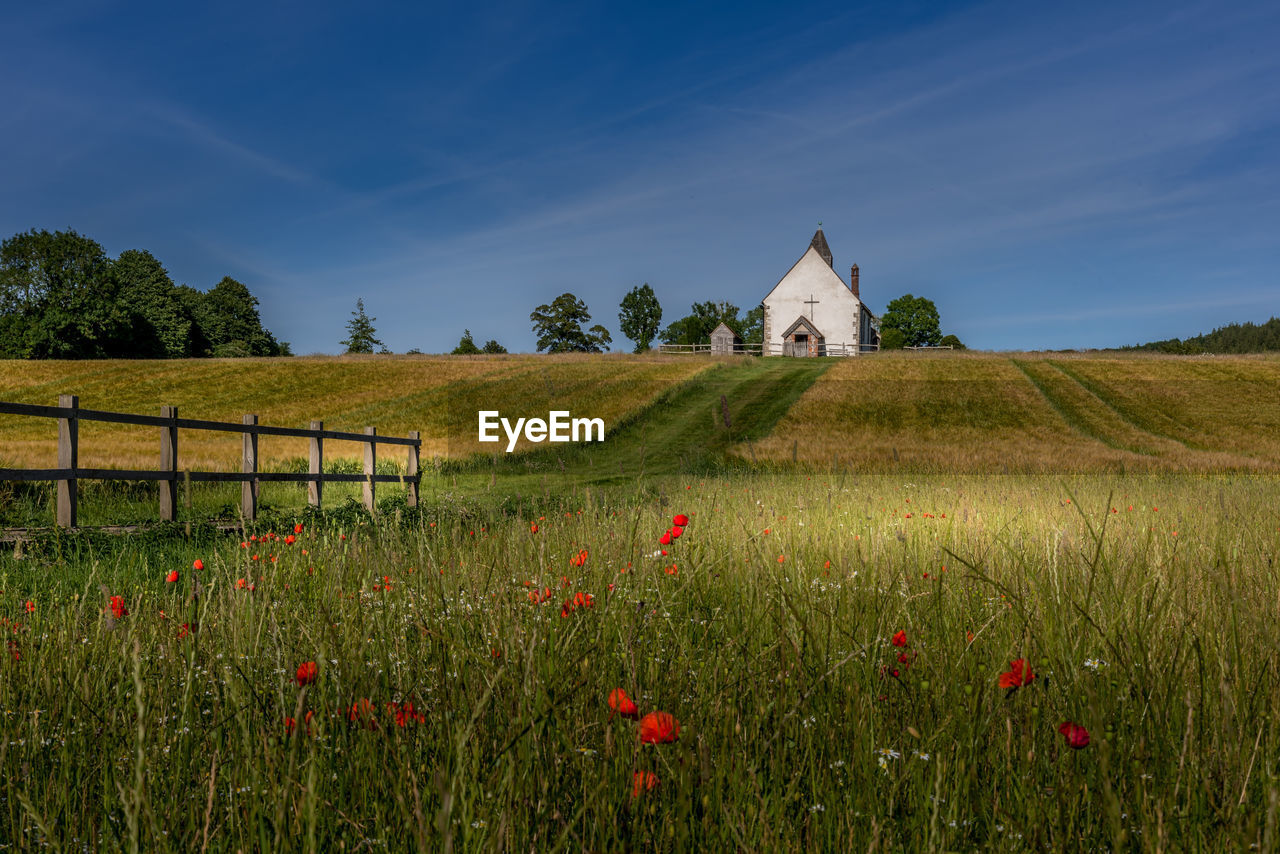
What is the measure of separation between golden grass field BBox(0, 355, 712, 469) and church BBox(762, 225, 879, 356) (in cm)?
1934

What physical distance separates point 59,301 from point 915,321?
100673mm

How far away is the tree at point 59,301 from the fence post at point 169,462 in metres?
69.3

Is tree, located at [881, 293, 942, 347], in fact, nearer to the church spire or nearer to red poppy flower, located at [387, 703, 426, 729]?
the church spire

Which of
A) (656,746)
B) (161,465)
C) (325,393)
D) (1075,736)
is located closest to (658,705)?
(656,746)

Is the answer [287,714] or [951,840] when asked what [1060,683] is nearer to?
[951,840]

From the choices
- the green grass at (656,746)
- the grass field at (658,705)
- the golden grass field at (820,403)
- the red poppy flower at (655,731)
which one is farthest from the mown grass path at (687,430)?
the red poppy flower at (655,731)

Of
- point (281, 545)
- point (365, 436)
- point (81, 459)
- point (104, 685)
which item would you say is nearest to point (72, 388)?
point (81, 459)

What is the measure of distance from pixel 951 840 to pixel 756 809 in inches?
15.4

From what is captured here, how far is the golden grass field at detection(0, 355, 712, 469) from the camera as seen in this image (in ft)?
71.0

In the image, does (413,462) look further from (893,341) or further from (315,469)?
(893,341)

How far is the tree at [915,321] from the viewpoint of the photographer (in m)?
100

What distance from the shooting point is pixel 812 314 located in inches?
2758

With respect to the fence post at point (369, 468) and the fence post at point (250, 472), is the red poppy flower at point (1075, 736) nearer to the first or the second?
the fence post at point (250, 472)

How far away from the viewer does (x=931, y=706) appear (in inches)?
76.2
